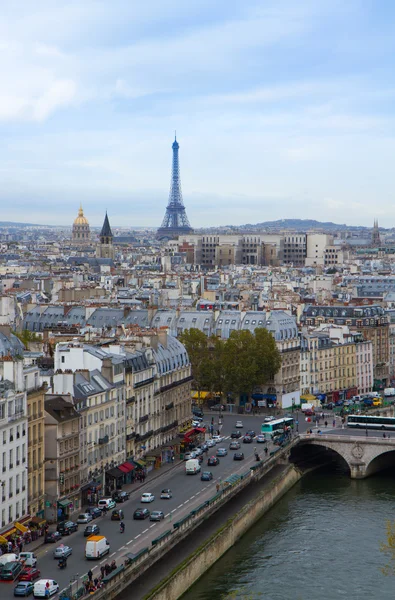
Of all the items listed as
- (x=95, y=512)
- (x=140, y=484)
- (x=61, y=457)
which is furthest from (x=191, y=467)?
(x=61, y=457)

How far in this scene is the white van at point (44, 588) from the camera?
3984 cm

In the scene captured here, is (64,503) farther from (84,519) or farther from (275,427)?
(275,427)

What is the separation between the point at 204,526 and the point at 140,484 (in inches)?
305

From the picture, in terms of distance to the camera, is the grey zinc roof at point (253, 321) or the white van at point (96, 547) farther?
the grey zinc roof at point (253, 321)

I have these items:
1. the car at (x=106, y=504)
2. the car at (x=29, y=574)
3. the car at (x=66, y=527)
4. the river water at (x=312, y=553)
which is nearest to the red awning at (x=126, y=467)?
the car at (x=106, y=504)

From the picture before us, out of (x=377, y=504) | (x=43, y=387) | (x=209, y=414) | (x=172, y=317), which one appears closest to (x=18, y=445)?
(x=43, y=387)

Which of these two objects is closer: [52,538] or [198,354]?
[52,538]

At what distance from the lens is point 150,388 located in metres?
65.9

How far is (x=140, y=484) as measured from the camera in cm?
5925

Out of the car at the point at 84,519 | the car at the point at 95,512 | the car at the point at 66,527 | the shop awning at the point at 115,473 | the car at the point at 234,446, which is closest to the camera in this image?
the car at the point at 66,527

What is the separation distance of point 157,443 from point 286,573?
18495 mm

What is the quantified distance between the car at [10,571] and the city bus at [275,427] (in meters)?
31.8

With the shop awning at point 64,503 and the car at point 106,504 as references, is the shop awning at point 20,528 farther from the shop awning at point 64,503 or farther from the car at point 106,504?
the car at point 106,504

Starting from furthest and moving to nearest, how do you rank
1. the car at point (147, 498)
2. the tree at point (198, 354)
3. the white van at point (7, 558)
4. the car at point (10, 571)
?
1. the tree at point (198, 354)
2. the car at point (147, 498)
3. the white van at point (7, 558)
4. the car at point (10, 571)
